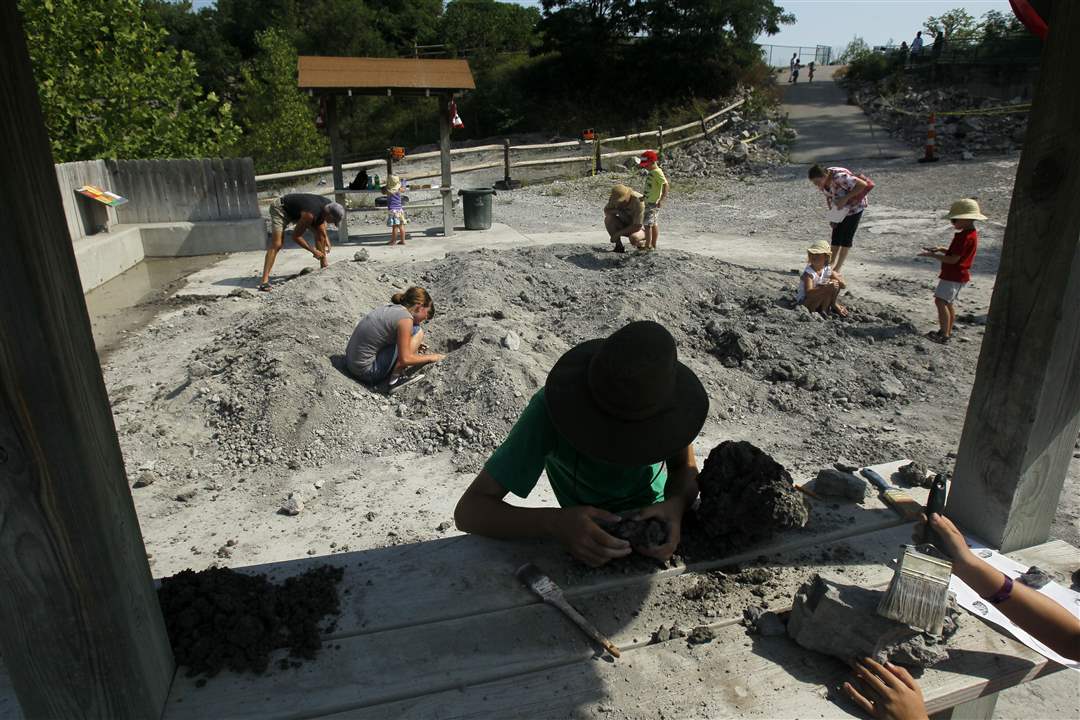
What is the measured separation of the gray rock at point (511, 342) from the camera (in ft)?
21.6

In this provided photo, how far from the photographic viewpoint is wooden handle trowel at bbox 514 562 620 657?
1.93 m

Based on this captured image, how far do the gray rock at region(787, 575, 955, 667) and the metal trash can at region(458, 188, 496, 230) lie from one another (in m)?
12.3

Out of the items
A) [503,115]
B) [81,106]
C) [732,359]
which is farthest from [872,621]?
[503,115]

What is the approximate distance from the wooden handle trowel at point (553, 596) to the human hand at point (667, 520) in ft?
1.03

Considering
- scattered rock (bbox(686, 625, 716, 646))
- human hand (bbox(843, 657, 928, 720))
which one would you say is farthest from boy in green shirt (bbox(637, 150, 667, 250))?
human hand (bbox(843, 657, 928, 720))

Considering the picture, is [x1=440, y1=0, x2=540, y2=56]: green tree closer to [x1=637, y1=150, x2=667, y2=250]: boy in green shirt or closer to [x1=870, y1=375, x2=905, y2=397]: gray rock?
[x1=637, y1=150, x2=667, y2=250]: boy in green shirt

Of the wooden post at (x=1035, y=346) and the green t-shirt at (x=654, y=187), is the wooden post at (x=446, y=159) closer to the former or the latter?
the green t-shirt at (x=654, y=187)

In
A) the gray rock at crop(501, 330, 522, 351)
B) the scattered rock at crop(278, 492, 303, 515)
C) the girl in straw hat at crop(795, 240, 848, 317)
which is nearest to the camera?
the scattered rock at crop(278, 492, 303, 515)

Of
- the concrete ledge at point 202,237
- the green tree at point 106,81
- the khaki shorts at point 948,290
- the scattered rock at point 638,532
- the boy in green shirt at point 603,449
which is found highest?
the green tree at point 106,81

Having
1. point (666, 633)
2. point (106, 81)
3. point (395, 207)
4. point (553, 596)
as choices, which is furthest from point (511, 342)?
point (106, 81)

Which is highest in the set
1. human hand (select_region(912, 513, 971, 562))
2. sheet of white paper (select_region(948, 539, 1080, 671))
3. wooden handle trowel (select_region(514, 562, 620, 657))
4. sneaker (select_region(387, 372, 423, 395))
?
human hand (select_region(912, 513, 971, 562))

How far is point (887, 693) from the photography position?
174 cm

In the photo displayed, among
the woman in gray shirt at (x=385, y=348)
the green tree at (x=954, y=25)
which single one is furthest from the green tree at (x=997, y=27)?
the woman in gray shirt at (x=385, y=348)

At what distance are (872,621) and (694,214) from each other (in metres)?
14.6
